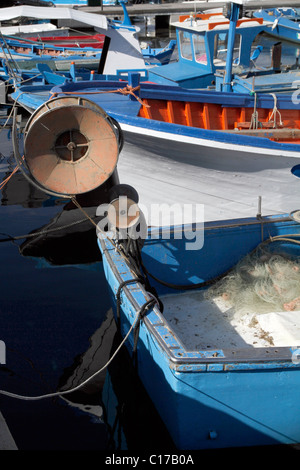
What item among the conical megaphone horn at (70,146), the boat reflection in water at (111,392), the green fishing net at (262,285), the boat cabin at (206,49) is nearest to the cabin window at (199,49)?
the boat cabin at (206,49)

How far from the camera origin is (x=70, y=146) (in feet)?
15.3

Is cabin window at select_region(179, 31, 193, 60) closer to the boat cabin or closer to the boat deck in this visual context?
the boat cabin

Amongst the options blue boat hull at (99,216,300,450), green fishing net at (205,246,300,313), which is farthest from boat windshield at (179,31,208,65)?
blue boat hull at (99,216,300,450)

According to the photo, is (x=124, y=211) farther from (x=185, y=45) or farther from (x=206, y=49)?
(x=185, y=45)

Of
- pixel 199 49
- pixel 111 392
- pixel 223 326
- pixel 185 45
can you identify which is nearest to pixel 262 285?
pixel 223 326

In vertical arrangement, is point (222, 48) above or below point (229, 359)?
above

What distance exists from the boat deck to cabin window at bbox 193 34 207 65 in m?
7.68

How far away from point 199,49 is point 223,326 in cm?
835

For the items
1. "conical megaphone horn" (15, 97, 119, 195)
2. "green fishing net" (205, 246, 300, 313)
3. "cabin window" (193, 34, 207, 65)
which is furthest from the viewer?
"cabin window" (193, 34, 207, 65)

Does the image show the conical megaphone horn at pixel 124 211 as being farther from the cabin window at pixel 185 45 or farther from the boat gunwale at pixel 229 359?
the cabin window at pixel 185 45

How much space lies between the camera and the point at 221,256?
18.9 ft

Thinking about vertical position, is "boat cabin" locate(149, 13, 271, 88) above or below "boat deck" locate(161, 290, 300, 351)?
above

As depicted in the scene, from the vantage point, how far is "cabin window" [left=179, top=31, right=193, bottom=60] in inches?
471

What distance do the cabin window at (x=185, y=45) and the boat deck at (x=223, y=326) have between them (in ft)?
26.4
